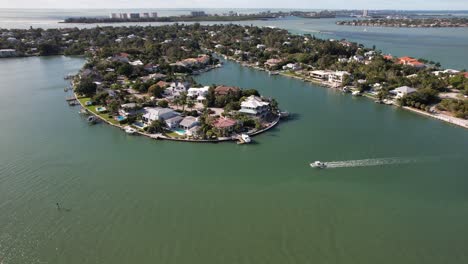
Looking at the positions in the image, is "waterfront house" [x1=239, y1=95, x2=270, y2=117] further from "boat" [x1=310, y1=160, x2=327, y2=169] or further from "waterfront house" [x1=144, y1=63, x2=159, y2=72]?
"waterfront house" [x1=144, y1=63, x2=159, y2=72]

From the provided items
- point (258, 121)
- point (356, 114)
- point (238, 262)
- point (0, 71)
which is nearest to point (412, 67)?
point (356, 114)

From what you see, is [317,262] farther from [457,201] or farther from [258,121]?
[258,121]

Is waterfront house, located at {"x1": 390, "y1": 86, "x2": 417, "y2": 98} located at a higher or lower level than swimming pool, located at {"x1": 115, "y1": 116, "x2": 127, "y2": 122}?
higher

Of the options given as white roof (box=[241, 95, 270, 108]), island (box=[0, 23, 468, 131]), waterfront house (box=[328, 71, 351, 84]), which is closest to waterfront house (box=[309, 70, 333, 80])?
island (box=[0, 23, 468, 131])

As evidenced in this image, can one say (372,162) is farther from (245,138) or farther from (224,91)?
(224,91)

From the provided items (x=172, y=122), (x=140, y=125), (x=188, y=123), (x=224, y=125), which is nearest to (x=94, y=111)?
(x=140, y=125)
